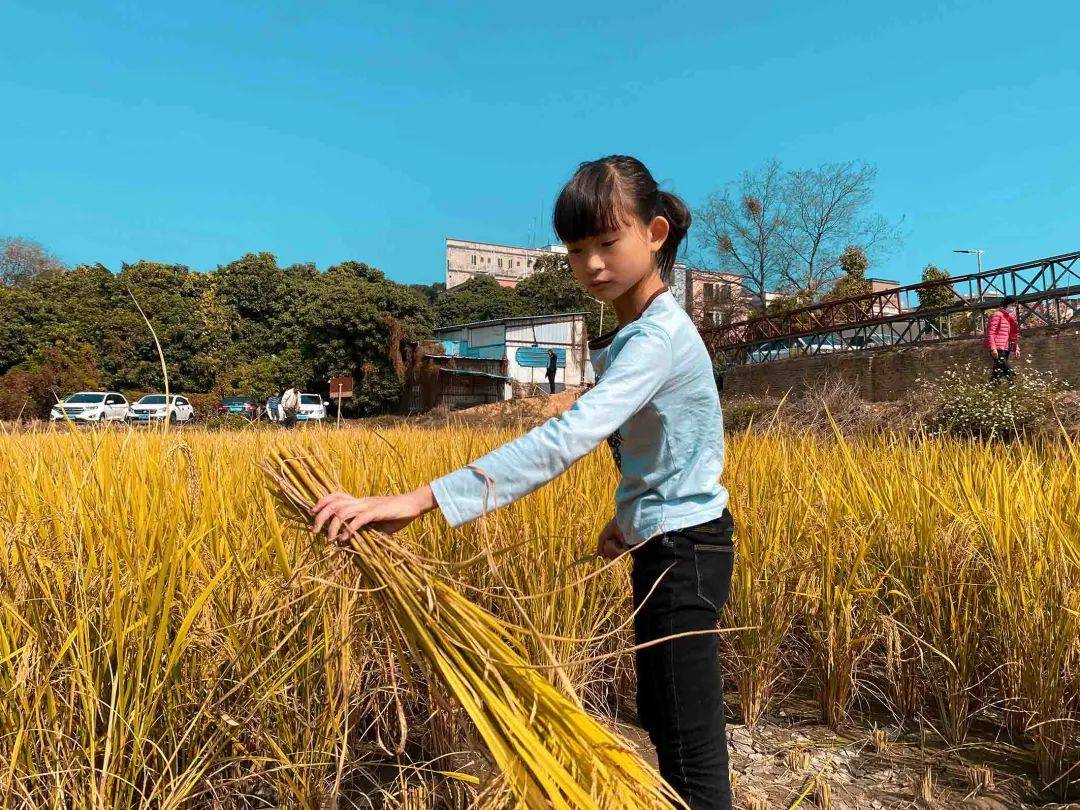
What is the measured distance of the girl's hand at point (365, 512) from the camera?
2.74 feet

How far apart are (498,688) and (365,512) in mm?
304

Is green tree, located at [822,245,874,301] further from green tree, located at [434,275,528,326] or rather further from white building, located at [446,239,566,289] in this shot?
white building, located at [446,239,566,289]

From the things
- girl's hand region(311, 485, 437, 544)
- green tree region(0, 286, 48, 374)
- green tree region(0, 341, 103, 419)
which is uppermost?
green tree region(0, 286, 48, 374)

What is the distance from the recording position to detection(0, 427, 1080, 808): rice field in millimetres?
1181

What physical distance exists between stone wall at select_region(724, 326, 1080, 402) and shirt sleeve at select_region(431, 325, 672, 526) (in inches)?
280

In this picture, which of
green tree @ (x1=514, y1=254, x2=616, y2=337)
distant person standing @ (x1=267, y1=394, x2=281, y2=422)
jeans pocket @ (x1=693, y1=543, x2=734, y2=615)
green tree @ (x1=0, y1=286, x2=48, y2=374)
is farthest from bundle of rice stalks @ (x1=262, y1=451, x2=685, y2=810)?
green tree @ (x1=514, y1=254, x2=616, y2=337)

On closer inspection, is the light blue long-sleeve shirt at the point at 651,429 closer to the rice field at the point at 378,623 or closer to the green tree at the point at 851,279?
the rice field at the point at 378,623

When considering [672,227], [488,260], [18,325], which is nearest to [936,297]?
[672,227]

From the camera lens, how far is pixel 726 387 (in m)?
14.2

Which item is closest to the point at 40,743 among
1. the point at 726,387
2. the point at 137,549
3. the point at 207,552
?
the point at 137,549

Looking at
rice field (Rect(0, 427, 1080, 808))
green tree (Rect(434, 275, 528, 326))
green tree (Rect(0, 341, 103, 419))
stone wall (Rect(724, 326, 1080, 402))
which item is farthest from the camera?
green tree (Rect(434, 275, 528, 326))

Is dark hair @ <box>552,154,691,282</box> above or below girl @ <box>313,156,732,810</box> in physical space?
above

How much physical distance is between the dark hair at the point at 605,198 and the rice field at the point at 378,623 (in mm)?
572

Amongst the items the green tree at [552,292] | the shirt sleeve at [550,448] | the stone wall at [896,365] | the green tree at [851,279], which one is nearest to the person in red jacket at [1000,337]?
the stone wall at [896,365]
